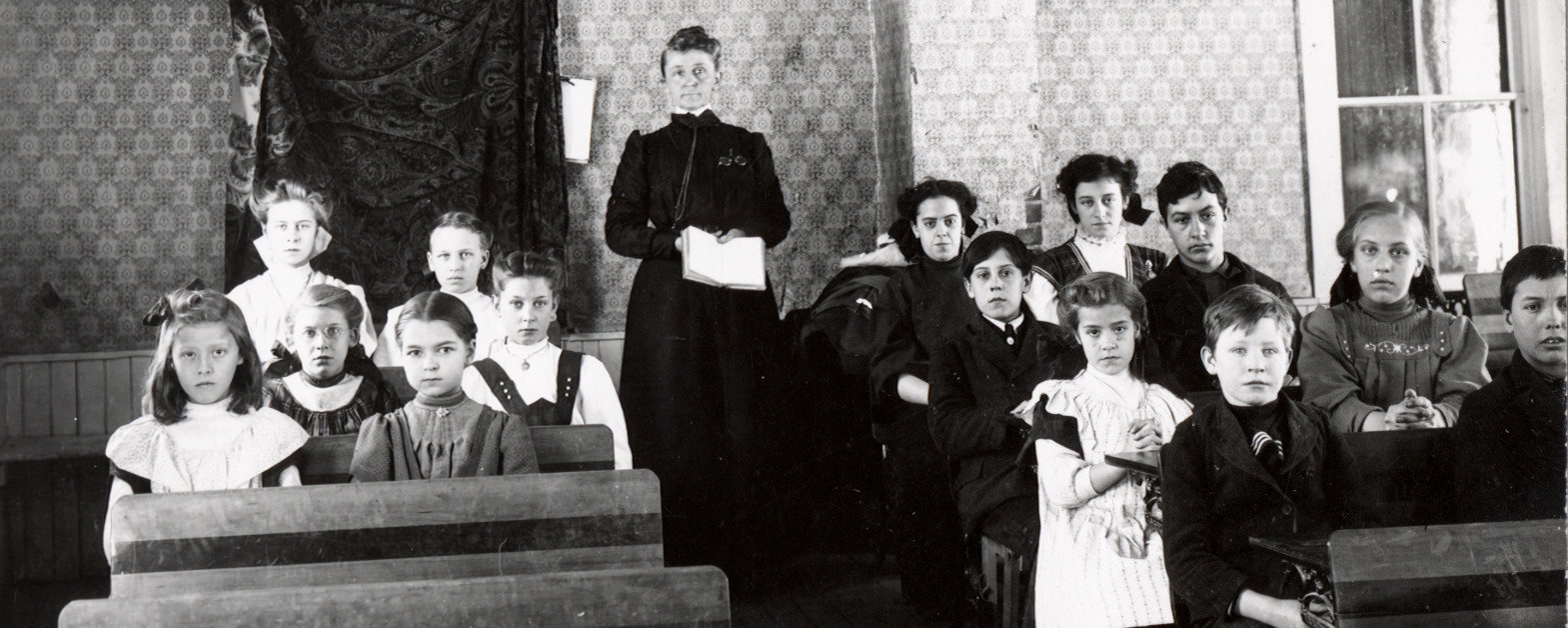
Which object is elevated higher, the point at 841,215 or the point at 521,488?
the point at 841,215

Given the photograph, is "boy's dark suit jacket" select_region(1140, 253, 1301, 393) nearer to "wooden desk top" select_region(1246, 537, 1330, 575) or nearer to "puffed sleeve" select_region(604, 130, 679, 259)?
"puffed sleeve" select_region(604, 130, 679, 259)

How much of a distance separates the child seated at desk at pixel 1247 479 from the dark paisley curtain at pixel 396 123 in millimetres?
2709

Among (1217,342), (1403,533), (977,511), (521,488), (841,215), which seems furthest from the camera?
(841,215)

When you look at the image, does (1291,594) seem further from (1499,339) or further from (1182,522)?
(1499,339)

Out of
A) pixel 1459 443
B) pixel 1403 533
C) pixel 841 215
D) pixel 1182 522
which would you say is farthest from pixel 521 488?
pixel 841 215

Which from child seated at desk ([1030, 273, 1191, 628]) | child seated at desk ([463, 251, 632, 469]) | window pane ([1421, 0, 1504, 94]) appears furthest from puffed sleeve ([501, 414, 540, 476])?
window pane ([1421, 0, 1504, 94])

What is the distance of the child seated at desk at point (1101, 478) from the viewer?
273cm

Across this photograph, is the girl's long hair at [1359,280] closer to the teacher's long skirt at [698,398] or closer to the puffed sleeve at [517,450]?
the teacher's long skirt at [698,398]

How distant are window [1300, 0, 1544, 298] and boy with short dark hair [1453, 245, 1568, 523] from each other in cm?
249

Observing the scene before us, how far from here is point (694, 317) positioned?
411cm

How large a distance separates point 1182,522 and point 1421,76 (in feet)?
11.2

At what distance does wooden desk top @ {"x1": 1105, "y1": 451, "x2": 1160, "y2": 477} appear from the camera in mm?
2463

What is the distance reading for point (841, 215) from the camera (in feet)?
16.2

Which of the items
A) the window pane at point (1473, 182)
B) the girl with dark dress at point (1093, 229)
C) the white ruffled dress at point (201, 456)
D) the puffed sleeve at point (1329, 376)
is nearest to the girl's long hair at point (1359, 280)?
the puffed sleeve at point (1329, 376)
